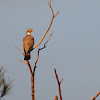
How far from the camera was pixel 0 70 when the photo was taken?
7.52 meters

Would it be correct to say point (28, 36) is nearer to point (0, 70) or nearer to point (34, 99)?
point (0, 70)

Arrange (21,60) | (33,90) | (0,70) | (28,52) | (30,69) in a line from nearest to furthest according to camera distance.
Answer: (33,90), (30,69), (21,60), (0,70), (28,52)

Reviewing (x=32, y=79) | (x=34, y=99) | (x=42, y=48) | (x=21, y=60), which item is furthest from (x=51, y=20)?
(x=34, y=99)

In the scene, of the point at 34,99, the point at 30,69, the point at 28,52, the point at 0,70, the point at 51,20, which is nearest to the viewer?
the point at 34,99

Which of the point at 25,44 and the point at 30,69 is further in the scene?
the point at 25,44

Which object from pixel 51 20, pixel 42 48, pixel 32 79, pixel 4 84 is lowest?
pixel 4 84

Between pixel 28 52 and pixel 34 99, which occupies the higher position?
pixel 28 52

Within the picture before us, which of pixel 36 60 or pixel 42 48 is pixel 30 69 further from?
pixel 42 48

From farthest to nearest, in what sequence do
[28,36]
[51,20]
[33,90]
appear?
[28,36] → [51,20] → [33,90]

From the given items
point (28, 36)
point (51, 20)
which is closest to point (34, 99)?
point (51, 20)

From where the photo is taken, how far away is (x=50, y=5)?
5.14m

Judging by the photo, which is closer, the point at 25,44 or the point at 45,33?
the point at 45,33

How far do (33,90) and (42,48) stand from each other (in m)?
1.41

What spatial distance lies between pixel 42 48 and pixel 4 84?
106 inches
